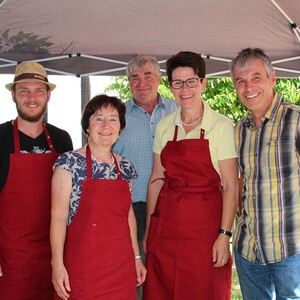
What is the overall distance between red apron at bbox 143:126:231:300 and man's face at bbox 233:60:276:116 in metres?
0.31

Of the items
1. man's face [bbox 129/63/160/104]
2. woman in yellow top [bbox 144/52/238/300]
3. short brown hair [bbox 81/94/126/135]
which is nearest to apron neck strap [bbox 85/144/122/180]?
short brown hair [bbox 81/94/126/135]

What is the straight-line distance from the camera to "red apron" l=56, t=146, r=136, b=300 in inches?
82.7

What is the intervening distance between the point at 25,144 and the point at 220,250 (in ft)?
3.91

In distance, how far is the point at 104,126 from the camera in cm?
225

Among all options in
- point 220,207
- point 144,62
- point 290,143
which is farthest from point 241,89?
point 144,62

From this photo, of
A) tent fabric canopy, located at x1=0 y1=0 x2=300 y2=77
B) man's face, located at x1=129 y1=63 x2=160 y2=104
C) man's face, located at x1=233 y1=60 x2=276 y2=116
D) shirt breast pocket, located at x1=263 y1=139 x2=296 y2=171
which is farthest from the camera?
tent fabric canopy, located at x1=0 y1=0 x2=300 y2=77

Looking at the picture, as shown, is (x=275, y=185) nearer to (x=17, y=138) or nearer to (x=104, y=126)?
(x=104, y=126)

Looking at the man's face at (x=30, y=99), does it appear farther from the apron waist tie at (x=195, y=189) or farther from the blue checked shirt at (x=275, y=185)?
the blue checked shirt at (x=275, y=185)

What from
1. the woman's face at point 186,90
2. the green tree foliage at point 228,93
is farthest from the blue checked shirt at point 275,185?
the green tree foliage at point 228,93

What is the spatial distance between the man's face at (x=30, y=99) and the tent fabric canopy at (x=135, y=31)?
2.83 ft

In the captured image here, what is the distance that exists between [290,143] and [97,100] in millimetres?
949

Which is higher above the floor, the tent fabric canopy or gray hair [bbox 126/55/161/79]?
the tent fabric canopy

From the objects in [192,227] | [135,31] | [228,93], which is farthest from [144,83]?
[228,93]

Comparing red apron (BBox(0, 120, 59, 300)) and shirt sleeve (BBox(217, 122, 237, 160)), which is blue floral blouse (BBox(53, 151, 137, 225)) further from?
shirt sleeve (BBox(217, 122, 237, 160))
